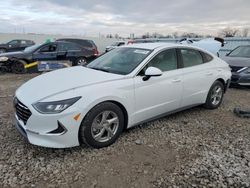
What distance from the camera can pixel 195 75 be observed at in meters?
4.77

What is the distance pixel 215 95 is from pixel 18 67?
8468 millimetres

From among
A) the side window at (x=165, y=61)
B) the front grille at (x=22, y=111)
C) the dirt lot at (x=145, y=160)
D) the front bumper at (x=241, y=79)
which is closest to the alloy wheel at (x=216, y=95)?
the dirt lot at (x=145, y=160)

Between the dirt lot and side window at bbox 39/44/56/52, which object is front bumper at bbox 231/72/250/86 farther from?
side window at bbox 39/44/56/52

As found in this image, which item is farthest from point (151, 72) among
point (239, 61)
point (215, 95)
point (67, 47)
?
point (67, 47)

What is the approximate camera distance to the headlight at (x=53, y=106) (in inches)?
122

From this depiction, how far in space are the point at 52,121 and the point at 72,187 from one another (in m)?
0.86

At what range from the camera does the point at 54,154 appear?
3420 mm

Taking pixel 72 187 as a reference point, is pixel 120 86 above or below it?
above

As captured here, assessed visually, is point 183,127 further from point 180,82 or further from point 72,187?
point 72,187

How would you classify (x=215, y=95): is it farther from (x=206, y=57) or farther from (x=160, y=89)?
(x=160, y=89)

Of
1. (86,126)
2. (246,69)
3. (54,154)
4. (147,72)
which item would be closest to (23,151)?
(54,154)

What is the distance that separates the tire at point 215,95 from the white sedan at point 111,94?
0.17 m

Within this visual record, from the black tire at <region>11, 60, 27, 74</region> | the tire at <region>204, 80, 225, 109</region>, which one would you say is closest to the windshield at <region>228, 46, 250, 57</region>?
the tire at <region>204, 80, 225, 109</region>

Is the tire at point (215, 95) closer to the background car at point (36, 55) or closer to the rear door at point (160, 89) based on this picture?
the rear door at point (160, 89)
